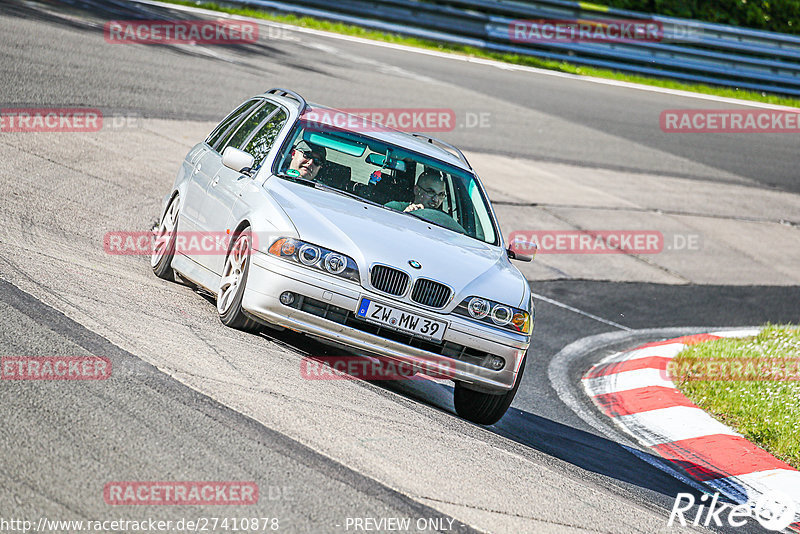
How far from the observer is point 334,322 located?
245 inches

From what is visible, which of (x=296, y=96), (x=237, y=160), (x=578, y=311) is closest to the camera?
(x=237, y=160)

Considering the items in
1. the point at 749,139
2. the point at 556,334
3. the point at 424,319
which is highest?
the point at 749,139

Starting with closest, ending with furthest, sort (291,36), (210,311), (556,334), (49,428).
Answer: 1. (49,428)
2. (210,311)
3. (556,334)
4. (291,36)

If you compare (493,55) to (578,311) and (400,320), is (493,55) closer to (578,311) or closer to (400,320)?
(578,311)

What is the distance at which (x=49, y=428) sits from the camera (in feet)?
14.3

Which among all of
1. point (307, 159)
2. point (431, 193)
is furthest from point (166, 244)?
point (431, 193)

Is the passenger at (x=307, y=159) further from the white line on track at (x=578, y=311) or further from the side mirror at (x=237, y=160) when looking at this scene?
the white line on track at (x=578, y=311)

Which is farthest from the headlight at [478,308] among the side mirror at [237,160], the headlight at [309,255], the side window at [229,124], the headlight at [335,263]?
the side window at [229,124]

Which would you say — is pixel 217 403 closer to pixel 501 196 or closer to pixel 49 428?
pixel 49 428

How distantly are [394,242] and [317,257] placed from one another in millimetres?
530

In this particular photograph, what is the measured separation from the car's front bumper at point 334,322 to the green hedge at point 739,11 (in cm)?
2507

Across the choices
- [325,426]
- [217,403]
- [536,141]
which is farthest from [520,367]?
[536,141]

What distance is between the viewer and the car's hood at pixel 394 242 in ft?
20.8

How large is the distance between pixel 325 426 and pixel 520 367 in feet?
6.21
